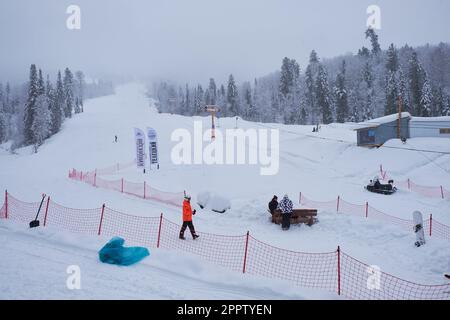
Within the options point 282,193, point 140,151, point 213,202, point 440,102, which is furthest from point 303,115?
point 213,202

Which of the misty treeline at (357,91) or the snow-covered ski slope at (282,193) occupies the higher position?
the misty treeline at (357,91)

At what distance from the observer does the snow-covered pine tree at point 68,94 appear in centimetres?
8588

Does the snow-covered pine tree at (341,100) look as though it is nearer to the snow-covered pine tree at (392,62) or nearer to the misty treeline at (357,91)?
the misty treeline at (357,91)

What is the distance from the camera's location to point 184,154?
111 feet

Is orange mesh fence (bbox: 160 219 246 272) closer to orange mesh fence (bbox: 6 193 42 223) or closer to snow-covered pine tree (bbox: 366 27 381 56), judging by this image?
orange mesh fence (bbox: 6 193 42 223)

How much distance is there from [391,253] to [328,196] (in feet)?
35.6

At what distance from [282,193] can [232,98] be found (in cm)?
7399

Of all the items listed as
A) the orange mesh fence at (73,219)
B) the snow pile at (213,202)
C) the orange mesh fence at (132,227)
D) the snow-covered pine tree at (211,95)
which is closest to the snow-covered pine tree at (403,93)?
the snow-covered pine tree at (211,95)

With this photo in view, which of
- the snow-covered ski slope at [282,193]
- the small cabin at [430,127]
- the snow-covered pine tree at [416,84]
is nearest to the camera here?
the snow-covered ski slope at [282,193]

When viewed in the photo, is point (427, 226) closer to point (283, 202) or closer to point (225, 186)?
point (283, 202)

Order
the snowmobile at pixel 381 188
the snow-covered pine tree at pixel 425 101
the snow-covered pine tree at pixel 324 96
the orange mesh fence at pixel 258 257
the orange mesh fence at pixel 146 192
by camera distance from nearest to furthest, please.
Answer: the orange mesh fence at pixel 258 257 → the orange mesh fence at pixel 146 192 → the snowmobile at pixel 381 188 → the snow-covered pine tree at pixel 425 101 → the snow-covered pine tree at pixel 324 96

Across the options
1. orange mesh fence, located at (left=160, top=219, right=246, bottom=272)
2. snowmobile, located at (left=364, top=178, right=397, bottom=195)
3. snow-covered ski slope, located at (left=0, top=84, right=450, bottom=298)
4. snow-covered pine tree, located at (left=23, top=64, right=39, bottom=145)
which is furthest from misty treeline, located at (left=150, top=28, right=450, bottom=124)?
orange mesh fence, located at (left=160, top=219, right=246, bottom=272)

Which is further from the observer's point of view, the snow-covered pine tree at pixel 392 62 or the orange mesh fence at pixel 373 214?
the snow-covered pine tree at pixel 392 62

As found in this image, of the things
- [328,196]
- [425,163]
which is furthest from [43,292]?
[425,163]
